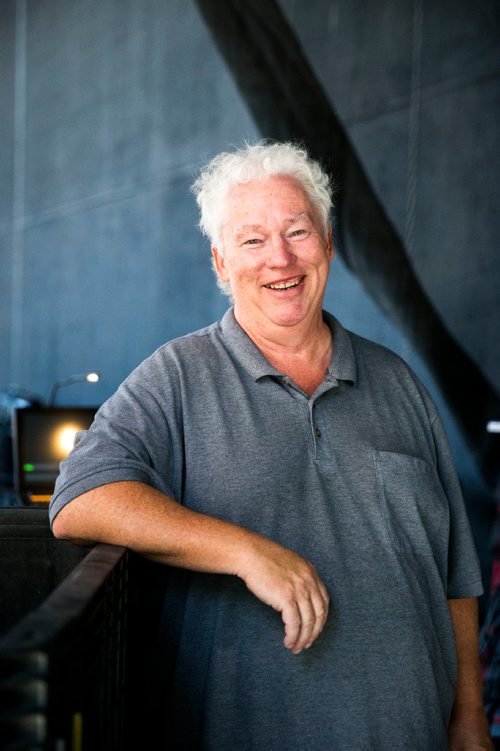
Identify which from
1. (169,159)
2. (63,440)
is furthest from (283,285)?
(169,159)

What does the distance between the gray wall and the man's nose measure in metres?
2.31

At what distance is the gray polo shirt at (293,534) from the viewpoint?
3.79 feet

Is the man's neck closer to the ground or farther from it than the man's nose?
closer to the ground

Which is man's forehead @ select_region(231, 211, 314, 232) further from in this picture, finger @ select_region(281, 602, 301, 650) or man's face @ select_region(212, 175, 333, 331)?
finger @ select_region(281, 602, 301, 650)

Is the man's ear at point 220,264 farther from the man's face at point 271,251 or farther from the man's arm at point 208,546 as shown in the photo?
the man's arm at point 208,546

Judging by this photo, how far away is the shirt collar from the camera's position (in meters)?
1.37

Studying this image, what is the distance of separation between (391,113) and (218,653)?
3423mm

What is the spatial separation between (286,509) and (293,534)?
0.04 meters

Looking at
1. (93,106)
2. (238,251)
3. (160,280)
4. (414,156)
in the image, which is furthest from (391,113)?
(93,106)

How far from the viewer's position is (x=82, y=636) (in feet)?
2.37

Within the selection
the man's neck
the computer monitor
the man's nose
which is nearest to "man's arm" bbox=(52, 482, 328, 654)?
the man's neck

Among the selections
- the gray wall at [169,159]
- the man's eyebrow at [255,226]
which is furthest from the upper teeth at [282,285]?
the gray wall at [169,159]

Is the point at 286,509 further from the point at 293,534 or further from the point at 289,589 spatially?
the point at 289,589

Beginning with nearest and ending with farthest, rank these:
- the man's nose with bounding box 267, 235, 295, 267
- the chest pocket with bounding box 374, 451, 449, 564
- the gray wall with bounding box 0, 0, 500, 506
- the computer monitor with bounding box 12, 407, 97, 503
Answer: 1. the chest pocket with bounding box 374, 451, 449, 564
2. the man's nose with bounding box 267, 235, 295, 267
3. the gray wall with bounding box 0, 0, 500, 506
4. the computer monitor with bounding box 12, 407, 97, 503
